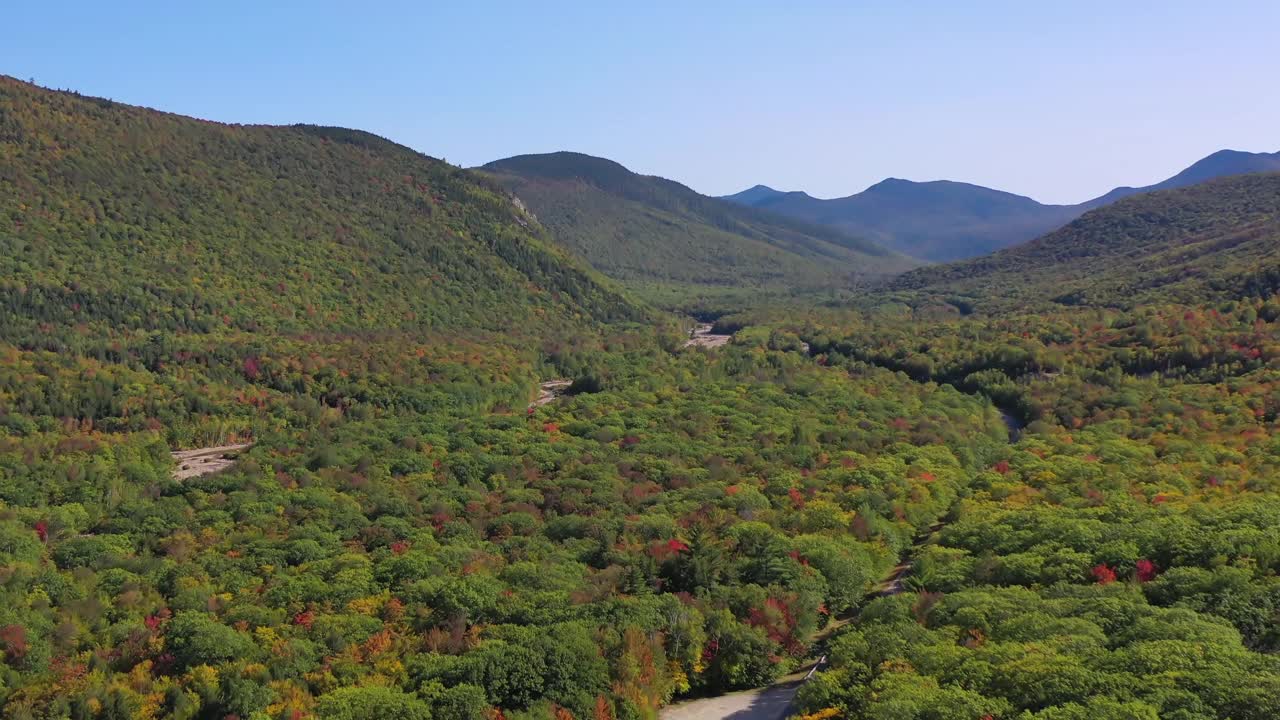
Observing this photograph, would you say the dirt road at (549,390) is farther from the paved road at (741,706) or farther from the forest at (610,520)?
the paved road at (741,706)

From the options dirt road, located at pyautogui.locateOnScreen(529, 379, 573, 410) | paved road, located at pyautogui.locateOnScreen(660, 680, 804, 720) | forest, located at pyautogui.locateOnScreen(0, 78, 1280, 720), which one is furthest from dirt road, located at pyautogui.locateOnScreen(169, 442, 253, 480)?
paved road, located at pyautogui.locateOnScreen(660, 680, 804, 720)

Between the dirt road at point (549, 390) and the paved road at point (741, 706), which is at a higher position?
the dirt road at point (549, 390)

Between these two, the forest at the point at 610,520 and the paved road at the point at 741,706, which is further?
the paved road at the point at 741,706

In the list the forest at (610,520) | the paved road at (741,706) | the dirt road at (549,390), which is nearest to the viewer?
the forest at (610,520)

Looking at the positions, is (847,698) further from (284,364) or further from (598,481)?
(284,364)

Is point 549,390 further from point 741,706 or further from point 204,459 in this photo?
point 741,706

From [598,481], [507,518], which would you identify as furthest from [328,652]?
[598,481]

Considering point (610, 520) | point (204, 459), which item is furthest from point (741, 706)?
point (204, 459)

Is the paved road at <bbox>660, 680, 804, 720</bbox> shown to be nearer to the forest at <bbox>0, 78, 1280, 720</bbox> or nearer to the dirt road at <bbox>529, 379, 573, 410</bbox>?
the forest at <bbox>0, 78, 1280, 720</bbox>

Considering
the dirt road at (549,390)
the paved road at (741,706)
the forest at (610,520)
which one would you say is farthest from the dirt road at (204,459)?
the paved road at (741,706)
